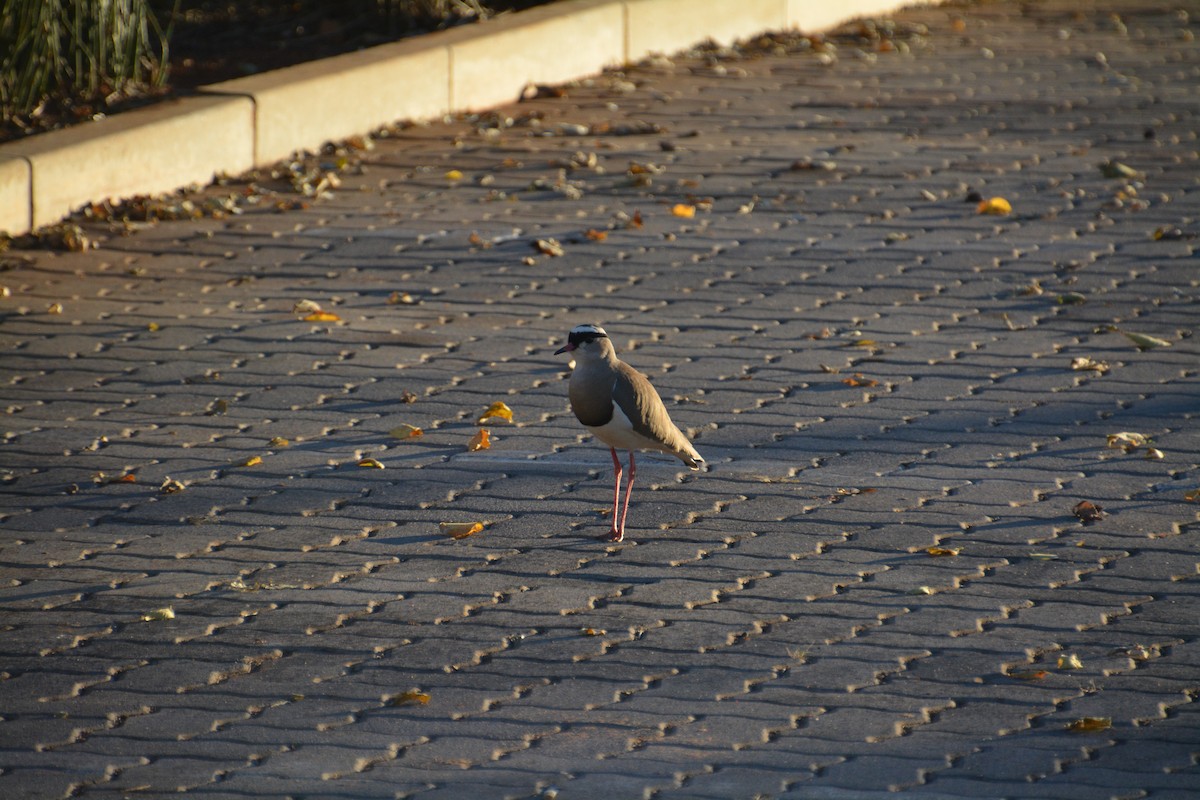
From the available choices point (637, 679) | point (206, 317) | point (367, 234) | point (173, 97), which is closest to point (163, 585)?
point (637, 679)

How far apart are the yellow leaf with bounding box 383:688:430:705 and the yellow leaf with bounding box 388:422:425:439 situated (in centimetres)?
267

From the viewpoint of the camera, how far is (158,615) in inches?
245

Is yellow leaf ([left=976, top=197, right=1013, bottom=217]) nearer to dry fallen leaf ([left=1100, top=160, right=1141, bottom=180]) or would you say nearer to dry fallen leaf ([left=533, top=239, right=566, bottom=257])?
dry fallen leaf ([left=1100, top=160, right=1141, bottom=180])

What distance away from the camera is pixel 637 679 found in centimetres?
574

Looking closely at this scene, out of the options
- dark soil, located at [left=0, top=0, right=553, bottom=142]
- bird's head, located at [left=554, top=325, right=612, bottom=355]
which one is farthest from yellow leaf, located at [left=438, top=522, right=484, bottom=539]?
dark soil, located at [left=0, top=0, right=553, bottom=142]

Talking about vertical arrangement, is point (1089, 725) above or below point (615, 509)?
below

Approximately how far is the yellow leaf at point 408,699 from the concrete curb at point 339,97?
6798 mm

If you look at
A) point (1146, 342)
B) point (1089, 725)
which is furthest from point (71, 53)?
point (1089, 725)

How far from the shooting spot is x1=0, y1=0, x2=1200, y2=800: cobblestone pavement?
5.33 m

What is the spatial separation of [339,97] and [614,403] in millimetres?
7618

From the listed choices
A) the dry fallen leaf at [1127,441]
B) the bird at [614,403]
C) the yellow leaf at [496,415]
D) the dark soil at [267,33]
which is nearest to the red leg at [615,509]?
the bird at [614,403]

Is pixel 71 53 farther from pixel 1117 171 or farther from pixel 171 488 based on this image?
pixel 1117 171

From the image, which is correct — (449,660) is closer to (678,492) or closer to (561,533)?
(561,533)

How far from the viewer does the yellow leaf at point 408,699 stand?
556cm
